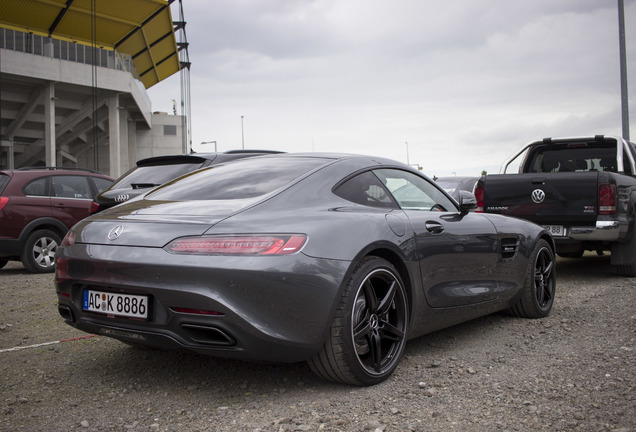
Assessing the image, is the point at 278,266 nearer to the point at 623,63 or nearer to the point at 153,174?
the point at 153,174

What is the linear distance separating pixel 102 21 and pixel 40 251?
26.8 metres

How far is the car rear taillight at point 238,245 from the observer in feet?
Answer: 9.82

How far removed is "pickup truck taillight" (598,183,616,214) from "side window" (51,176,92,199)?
7560 millimetres

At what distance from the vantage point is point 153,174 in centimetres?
738

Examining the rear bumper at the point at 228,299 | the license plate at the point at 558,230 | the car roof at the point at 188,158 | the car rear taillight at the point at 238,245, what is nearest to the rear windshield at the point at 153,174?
the car roof at the point at 188,158

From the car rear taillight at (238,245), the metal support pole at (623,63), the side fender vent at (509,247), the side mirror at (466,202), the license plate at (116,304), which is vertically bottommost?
the license plate at (116,304)

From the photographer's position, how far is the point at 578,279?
7.92 m

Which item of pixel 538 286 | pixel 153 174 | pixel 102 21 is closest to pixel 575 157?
pixel 538 286

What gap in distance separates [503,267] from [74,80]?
31.2 m

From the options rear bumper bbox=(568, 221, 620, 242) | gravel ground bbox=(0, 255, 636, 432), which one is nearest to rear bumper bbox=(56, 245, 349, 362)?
gravel ground bbox=(0, 255, 636, 432)

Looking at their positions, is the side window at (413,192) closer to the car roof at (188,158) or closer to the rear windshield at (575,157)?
the car roof at (188,158)

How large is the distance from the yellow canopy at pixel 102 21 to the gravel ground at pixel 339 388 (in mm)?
29310

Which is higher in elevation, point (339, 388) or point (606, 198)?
point (606, 198)

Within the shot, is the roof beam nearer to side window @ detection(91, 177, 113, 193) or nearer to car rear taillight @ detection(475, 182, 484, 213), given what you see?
side window @ detection(91, 177, 113, 193)
